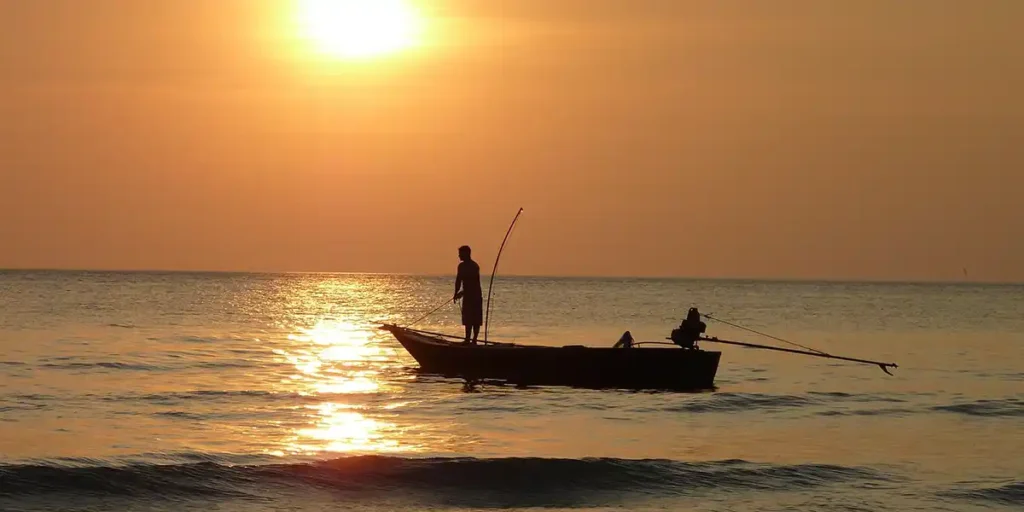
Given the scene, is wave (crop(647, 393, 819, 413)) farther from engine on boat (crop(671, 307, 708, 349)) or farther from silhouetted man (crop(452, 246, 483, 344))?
silhouetted man (crop(452, 246, 483, 344))

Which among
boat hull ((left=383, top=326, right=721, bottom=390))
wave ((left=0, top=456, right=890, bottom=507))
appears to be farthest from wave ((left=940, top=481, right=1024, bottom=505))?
boat hull ((left=383, top=326, right=721, bottom=390))

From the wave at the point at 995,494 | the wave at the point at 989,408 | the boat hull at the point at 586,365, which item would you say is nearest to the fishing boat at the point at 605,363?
the boat hull at the point at 586,365

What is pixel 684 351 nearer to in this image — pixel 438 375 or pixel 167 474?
pixel 438 375

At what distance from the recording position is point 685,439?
1828 centimetres

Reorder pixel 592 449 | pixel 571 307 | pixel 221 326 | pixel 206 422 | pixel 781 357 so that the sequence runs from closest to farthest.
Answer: pixel 592 449, pixel 206 422, pixel 781 357, pixel 221 326, pixel 571 307

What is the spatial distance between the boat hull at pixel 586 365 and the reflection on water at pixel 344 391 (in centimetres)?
169

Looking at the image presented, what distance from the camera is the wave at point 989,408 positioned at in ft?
72.3

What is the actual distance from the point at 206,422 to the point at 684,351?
8.75 m

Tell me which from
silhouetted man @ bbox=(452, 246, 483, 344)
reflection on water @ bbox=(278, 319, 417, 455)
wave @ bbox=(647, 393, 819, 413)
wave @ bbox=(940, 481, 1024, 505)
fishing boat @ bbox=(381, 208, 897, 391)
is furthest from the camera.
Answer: silhouetted man @ bbox=(452, 246, 483, 344)

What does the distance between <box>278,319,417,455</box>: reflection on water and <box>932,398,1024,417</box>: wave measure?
972cm

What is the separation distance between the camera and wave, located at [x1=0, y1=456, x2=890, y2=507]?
568 inches

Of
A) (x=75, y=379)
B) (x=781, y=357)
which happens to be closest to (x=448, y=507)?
(x=75, y=379)

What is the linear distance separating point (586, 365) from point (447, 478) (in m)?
9.08

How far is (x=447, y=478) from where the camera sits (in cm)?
1523
